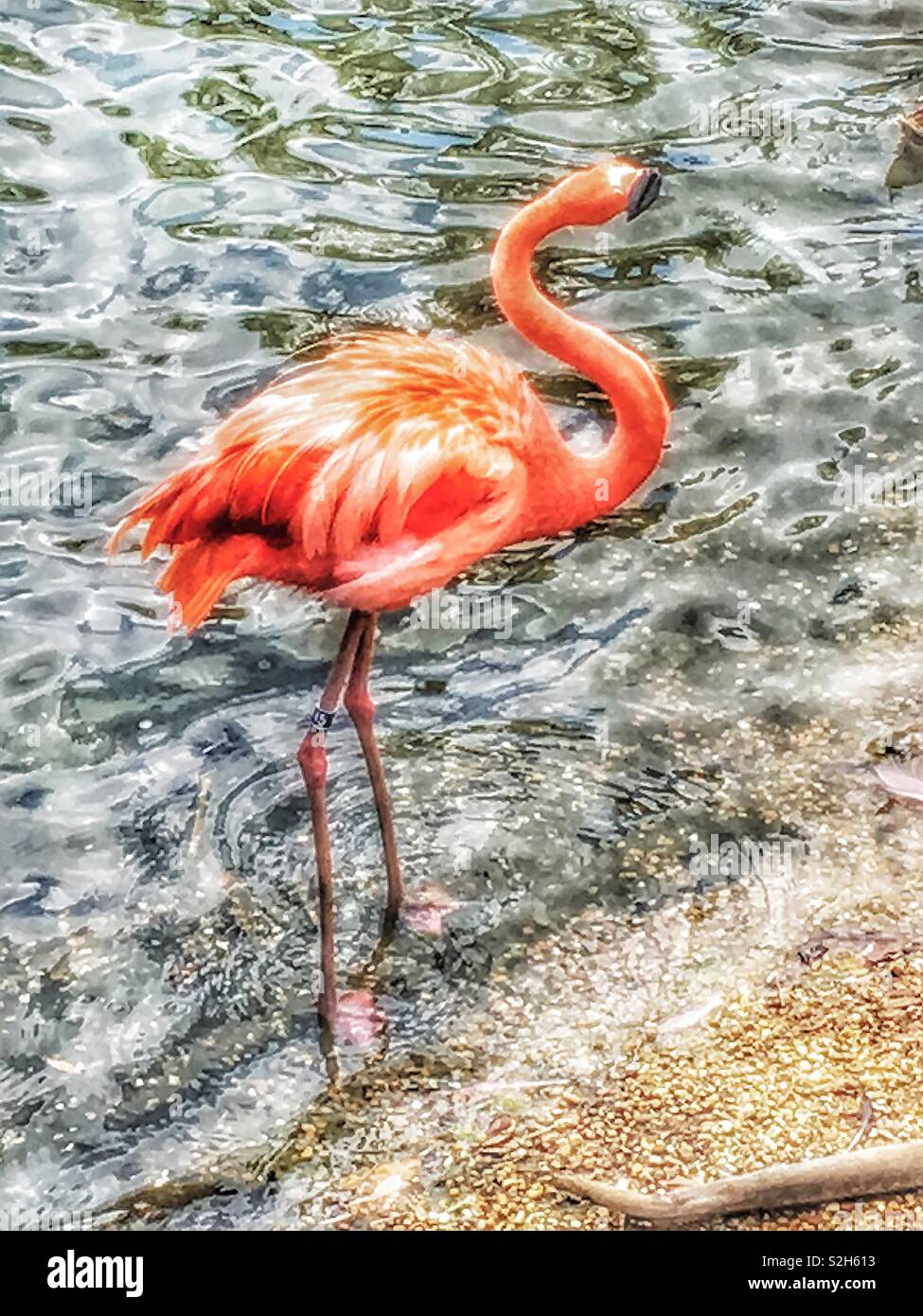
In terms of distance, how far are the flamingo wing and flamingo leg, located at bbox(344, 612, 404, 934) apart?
0.16 meters

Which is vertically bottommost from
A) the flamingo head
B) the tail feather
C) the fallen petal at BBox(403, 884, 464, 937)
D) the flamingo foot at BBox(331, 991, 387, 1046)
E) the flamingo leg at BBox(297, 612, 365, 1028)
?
the flamingo foot at BBox(331, 991, 387, 1046)

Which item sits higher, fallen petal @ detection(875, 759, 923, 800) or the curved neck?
the curved neck

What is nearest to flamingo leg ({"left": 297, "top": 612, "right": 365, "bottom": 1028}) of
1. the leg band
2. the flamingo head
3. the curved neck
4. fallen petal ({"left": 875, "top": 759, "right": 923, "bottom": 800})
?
the leg band

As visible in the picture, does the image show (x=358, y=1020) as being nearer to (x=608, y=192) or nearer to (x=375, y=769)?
(x=375, y=769)

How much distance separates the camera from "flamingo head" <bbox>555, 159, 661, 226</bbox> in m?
1.81

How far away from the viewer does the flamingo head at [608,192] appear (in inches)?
71.4

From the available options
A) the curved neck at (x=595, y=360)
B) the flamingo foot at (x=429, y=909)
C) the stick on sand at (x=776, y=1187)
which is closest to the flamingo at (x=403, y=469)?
the curved neck at (x=595, y=360)

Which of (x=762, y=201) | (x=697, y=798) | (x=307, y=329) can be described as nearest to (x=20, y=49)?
(x=307, y=329)

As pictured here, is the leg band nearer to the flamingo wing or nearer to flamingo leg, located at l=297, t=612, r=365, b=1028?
flamingo leg, located at l=297, t=612, r=365, b=1028

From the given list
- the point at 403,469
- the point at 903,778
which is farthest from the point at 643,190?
the point at 903,778

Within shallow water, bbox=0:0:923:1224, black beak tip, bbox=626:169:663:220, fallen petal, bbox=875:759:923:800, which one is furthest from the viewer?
fallen petal, bbox=875:759:923:800

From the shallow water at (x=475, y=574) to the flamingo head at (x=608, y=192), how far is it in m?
0.64
